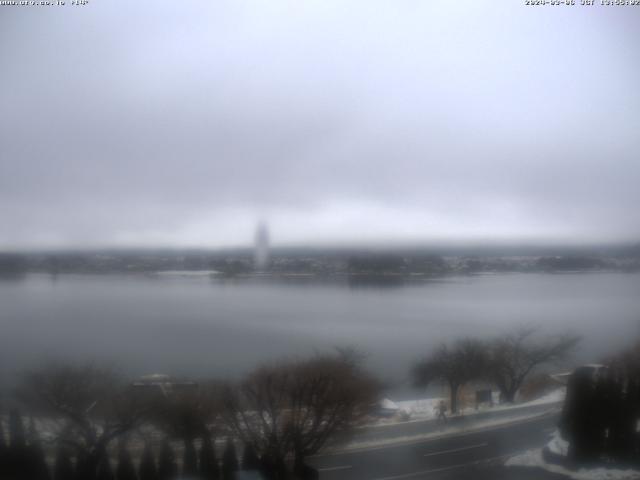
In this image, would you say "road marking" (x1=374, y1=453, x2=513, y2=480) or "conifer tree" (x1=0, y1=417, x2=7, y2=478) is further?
"road marking" (x1=374, y1=453, x2=513, y2=480)

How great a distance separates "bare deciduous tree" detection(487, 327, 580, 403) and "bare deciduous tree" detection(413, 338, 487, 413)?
0.09 metres

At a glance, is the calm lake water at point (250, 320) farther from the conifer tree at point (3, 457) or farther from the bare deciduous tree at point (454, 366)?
the conifer tree at point (3, 457)

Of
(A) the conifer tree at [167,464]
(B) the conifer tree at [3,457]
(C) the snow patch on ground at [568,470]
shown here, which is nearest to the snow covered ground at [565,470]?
(C) the snow patch on ground at [568,470]

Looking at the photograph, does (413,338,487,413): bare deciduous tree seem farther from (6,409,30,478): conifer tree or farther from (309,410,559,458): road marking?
(6,409,30,478): conifer tree

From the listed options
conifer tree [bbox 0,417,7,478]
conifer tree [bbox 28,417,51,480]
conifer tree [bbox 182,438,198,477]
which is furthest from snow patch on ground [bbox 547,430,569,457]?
conifer tree [bbox 0,417,7,478]

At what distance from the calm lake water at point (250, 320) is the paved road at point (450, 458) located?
1.39ft

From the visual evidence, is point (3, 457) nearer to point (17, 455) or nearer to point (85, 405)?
point (17, 455)

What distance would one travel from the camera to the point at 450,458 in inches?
107

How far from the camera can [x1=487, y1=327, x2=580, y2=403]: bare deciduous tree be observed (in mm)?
3092

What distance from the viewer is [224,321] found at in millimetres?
2941

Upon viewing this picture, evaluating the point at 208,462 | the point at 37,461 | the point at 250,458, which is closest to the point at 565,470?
the point at 250,458

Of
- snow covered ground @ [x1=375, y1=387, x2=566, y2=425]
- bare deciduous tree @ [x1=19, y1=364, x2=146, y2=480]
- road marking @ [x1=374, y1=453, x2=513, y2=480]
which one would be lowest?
road marking @ [x1=374, y1=453, x2=513, y2=480]

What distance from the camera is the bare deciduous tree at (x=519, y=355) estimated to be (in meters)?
3.09

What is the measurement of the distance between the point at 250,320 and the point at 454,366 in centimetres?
132
